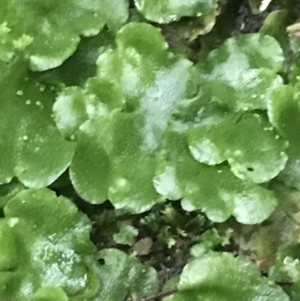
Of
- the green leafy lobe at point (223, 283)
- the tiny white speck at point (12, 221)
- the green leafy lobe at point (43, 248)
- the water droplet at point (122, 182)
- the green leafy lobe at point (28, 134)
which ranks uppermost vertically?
the green leafy lobe at point (28, 134)

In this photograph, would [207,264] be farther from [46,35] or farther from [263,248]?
[46,35]

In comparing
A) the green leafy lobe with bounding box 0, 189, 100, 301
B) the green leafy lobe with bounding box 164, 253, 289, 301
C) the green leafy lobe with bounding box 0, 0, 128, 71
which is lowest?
the green leafy lobe with bounding box 164, 253, 289, 301

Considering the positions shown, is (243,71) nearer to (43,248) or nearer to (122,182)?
(122,182)

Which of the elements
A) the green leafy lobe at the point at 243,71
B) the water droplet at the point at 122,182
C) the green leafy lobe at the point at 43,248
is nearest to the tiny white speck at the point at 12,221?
the green leafy lobe at the point at 43,248

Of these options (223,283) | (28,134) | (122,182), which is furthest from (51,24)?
(223,283)

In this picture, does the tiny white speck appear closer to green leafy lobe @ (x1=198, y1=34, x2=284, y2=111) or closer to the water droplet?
the water droplet

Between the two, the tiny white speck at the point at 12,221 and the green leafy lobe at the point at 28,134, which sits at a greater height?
the green leafy lobe at the point at 28,134

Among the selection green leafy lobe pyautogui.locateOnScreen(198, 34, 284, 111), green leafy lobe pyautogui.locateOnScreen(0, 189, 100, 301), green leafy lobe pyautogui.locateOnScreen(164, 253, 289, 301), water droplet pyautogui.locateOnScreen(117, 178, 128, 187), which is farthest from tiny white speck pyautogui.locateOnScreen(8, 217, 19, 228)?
green leafy lobe pyautogui.locateOnScreen(198, 34, 284, 111)

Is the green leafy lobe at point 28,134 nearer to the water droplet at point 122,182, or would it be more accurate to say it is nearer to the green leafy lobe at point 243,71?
the water droplet at point 122,182

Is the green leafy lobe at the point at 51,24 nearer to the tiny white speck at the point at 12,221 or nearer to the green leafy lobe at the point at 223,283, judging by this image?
the tiny white speck at the point at 12,221

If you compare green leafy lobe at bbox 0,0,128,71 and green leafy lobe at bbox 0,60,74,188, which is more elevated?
green leafy lobe at bbox 0,0,128,71

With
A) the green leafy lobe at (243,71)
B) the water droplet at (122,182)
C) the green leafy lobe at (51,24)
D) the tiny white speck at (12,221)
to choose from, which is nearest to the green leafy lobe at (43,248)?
the tiny white speck at (12,221)

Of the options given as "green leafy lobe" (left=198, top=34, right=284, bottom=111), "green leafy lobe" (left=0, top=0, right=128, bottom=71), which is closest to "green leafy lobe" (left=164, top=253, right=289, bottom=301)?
"green leafy lobe" (left=198, top=34, right=284, bottom=111)
